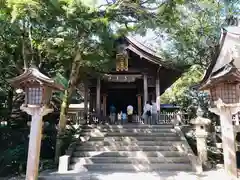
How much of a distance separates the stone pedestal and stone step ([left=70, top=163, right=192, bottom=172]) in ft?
7.24

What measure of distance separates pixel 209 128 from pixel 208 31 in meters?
5.52

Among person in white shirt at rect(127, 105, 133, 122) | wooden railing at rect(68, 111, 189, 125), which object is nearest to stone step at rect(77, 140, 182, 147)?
wooden railing at rect(68, 111, 189, 125)

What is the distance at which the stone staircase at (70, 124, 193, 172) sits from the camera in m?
8.23

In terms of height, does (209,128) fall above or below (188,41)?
below

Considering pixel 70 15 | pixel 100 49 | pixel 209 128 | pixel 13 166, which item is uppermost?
pixel 70 15

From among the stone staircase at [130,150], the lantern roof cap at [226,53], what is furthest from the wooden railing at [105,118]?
the lantern roof cap at [226,53]

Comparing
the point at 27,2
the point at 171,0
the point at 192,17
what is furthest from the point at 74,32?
the point at 192,17

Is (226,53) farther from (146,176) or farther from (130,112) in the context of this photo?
(130,112)

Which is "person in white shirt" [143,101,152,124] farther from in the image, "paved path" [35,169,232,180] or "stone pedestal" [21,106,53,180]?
"stone pedestal" [21,106,53,180]

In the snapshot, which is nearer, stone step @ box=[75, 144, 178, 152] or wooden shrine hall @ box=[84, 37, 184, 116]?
stone step @ box=[75, 144, 178, 152]

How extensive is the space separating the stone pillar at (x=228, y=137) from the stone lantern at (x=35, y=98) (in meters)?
5.10

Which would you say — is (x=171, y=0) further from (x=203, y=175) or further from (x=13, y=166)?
(x=13, y=166)

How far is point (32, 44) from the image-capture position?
949cm

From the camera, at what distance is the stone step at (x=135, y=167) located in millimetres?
8039
